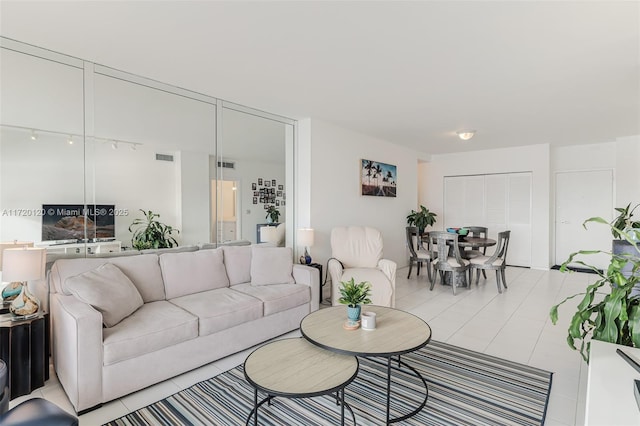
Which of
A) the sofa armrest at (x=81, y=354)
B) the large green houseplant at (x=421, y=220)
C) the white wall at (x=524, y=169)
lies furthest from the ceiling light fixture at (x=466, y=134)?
the sofa armrest at (x=81, y=354)

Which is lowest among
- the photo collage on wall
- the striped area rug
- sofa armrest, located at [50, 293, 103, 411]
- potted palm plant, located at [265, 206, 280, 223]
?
the striped area rug

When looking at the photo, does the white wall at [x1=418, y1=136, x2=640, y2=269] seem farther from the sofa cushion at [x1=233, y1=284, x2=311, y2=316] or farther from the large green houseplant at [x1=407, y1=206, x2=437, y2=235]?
the sofa cushion at [x1=233, y1=284, x2=311, y2=316]

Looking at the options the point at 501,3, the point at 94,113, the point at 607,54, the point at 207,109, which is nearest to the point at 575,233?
the point at 607,54

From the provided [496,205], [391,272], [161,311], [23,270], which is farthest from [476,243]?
[23,270]

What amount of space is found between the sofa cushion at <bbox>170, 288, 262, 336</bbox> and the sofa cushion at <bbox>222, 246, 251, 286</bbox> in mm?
333

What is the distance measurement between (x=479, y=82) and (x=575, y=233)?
532 centimetres

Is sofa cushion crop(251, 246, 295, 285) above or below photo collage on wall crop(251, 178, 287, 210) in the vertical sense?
below

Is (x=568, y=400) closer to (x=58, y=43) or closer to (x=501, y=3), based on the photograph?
(x=501, y=3)

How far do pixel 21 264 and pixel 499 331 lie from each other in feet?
13.7

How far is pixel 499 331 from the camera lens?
11.1 ft

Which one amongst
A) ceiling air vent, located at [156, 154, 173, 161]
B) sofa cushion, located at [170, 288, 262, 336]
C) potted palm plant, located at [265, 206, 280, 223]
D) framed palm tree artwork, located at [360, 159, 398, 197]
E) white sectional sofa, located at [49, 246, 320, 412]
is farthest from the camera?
framed palm tree artwork, located at [360, 159, 398, 197]

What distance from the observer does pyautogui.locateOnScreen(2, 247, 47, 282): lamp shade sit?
7.05 ft

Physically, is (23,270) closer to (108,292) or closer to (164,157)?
(108,292)

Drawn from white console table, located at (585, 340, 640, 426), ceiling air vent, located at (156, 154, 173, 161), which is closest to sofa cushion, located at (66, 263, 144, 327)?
ceiling air vent, located at (156, 154, 173, 161)
